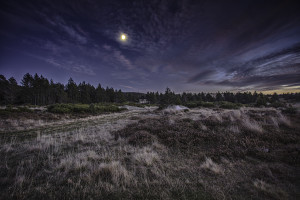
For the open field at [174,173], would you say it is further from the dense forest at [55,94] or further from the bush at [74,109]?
the dense forest at [55,94]

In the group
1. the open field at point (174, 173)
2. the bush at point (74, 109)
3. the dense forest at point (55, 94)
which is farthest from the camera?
the dense forest at point (55, 94)

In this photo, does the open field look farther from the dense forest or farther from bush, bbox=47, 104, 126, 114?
the dense forest

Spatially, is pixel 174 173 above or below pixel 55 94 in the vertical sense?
below

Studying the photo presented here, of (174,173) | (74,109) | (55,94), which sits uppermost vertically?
(55,94)

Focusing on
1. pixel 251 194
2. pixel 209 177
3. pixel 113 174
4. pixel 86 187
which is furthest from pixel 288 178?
pixel 86 187

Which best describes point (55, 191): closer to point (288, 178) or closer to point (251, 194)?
point (251, 194)

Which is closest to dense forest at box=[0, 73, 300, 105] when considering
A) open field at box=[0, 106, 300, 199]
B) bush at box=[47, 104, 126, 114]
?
bush at box=[47, 104, 126, 114]

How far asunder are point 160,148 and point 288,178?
4.09m

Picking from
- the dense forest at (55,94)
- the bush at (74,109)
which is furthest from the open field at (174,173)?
the dense forest at (55,94)

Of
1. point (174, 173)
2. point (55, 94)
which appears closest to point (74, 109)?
point (174, 173)

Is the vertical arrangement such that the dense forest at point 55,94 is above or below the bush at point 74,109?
above

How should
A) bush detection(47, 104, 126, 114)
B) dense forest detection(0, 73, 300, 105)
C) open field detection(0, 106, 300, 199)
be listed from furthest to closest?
dense forest detection(0, 73, 300, 105), bush detection(47, 104, 126, 114), open field detection(0, 106, 300, 199)

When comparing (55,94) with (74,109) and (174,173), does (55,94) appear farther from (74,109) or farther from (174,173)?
(174,173)

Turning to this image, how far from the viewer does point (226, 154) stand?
456 centimetres
